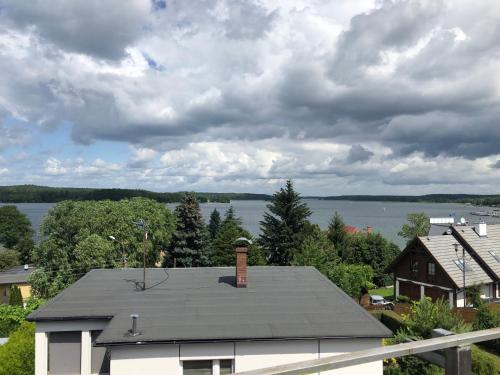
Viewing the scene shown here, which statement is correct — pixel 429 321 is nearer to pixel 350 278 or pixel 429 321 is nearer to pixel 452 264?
pixel 350 278

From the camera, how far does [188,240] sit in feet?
133

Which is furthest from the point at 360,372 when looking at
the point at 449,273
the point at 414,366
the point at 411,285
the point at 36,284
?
the point at 36,284

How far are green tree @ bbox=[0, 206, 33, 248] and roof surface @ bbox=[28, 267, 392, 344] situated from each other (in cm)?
6791

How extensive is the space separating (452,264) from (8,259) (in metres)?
56.0

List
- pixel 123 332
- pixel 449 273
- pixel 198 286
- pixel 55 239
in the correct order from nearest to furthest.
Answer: pixel 123 332 → pixel 198 286 → pixel 449 273 → pixel 55 239

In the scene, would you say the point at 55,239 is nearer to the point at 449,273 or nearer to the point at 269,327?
the point at 269,327

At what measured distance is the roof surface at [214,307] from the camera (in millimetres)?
11711

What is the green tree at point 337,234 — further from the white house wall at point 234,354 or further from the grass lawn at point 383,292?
the white house wall at point 234,354

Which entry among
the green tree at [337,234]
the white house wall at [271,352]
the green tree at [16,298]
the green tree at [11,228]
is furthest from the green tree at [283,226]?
the green tree at [11,228]

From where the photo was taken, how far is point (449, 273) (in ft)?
106

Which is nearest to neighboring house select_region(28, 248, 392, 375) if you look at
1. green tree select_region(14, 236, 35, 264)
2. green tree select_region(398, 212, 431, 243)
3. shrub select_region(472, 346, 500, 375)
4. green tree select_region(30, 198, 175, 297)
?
shrub select_region(472, 346, 500, 375)

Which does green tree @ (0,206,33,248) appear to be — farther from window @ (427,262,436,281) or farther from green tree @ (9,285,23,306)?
window @ (427,262,436,281)

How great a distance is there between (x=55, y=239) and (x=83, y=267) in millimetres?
5355

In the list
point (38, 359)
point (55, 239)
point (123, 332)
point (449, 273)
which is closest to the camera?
point (123, 332)
